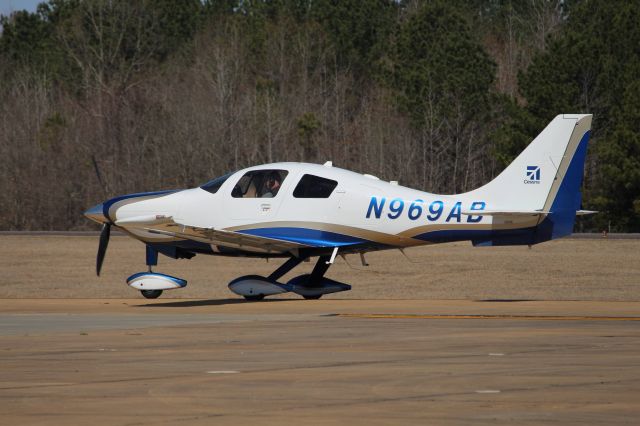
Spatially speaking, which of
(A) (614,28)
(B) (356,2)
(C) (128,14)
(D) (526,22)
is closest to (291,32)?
(B) (356,2)

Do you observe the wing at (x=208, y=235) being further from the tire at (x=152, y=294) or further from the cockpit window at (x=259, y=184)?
the tire at (x=152, y=294)

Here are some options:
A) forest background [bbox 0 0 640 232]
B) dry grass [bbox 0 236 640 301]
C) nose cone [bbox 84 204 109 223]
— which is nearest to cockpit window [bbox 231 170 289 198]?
nose cone [bbox 84 204 109 223]

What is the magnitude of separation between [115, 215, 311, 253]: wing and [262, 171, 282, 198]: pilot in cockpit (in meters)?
0.80

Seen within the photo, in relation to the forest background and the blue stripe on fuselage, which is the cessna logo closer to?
the blue stripe on fuselage

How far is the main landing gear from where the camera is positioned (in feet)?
70.9

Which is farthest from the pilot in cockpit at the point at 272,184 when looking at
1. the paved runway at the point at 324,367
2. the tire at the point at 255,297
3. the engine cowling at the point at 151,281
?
the paved runway at the point at 324,367

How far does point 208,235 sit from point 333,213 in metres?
2.17

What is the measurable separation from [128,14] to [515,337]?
70.2 m

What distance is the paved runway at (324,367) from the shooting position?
9.22 metres

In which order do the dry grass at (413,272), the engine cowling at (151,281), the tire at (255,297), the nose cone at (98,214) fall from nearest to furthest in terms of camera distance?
1. the tire at (255,297)
2. the engine cowling at (151,281)
3. the nose cone at (98,214)
4. the dry grass at (413,272)

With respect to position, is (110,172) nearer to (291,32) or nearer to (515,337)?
(291,32)

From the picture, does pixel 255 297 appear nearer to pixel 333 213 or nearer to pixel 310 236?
pixel 310 236

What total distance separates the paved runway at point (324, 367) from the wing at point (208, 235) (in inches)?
90.0

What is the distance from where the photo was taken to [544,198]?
65.5ft
